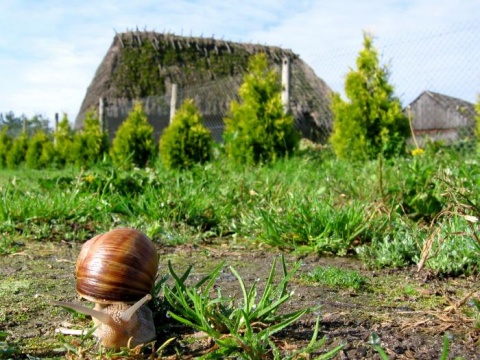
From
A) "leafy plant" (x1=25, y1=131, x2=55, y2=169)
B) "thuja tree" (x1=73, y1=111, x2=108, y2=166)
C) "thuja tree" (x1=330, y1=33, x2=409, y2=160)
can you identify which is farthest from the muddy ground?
Answer: "leafy plant" (x1=25, y1=131, x2=55, y2=169)

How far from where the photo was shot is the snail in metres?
1.79

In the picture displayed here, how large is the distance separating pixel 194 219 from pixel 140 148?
9.91m

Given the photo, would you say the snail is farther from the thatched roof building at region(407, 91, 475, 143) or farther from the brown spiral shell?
the thatched roof building at region(407, 91, 475, 143)

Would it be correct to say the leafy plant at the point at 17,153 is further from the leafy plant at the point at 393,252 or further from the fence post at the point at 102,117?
the leafy plant at the point at 393,252

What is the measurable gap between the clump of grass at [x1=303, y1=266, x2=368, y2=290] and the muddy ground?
5 centimetres

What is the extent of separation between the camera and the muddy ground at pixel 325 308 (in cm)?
183

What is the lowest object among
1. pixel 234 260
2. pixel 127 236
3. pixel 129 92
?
pixel 234 260

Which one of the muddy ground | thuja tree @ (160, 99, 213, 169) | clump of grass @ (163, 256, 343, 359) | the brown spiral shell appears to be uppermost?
thuja tree @ (160, 99, 213, 169)

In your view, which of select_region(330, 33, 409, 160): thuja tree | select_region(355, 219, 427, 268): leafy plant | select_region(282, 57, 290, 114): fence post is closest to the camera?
select_region(355, 219, 427, 268): leafy plant

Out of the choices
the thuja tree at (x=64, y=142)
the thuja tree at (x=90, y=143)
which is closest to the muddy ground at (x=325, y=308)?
the thuja tree at (x=90, y=143)

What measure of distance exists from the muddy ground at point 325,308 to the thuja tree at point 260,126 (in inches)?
250

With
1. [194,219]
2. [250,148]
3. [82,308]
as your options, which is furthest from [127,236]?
[250,148]

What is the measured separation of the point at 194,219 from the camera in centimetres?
449

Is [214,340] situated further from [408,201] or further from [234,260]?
[408,201]
